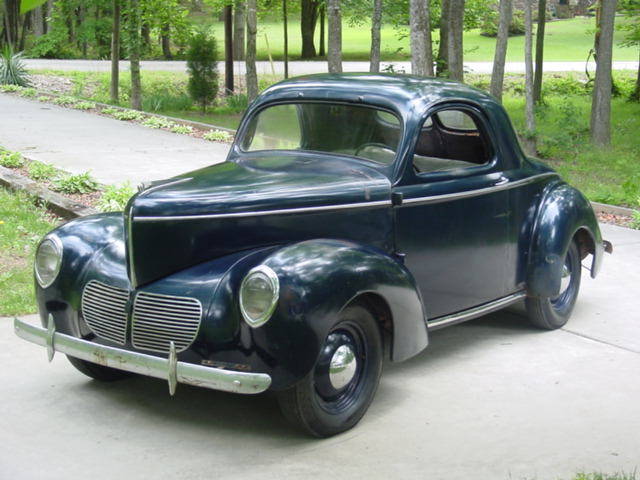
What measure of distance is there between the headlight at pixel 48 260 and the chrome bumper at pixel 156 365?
0.30 metres

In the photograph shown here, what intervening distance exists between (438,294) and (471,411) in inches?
32.9

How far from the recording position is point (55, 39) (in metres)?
33.9

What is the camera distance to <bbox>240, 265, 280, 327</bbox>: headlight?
166 inches

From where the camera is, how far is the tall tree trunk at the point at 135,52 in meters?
19.6

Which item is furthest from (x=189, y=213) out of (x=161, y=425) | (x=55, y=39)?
(x=55, y=39)

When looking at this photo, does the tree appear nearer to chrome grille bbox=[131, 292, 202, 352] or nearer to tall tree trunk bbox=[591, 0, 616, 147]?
tall tree trunk bbox=[591, 0, 616, 147]

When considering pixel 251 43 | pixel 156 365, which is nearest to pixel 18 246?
pixel 156 365

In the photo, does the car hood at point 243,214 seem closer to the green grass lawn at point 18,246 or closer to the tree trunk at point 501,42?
the green grass lawn at point 18,246

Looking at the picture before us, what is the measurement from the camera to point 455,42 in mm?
19688

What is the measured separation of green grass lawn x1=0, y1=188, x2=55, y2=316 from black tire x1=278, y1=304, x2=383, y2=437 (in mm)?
2856

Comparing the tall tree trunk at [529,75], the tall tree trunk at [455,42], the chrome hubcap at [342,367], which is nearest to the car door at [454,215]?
the chrome hubcap at [342,367]

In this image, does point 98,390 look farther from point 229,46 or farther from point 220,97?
point 220,97

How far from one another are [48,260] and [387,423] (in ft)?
6.80

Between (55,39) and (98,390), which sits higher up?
(55,39)
